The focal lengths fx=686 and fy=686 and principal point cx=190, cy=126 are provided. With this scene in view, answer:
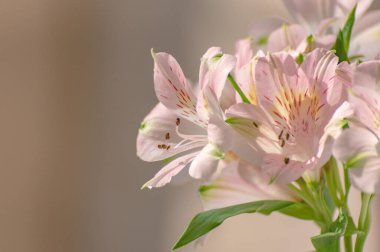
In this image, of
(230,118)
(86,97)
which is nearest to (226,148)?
(230,118)

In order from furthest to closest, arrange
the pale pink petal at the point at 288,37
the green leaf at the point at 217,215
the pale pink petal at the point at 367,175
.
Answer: the pale pink petal at the point at 288,37
the green leaf at the point at 217,215
the pale pink petal at the point at 367,175

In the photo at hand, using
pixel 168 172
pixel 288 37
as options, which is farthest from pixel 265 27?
pixel 168 172

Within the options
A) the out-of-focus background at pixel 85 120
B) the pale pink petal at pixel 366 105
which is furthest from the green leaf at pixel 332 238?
the out-of-focus background at pixel 85 120

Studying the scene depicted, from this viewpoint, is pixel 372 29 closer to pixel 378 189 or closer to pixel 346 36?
pixel 346 36

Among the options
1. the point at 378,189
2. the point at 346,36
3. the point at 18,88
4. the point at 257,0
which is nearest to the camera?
the point at 378,189

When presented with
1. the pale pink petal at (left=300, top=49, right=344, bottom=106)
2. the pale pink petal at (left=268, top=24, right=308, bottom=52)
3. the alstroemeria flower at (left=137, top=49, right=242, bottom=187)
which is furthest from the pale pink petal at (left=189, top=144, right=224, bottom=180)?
the pale pink petal at (left=268, top=24, right=308, bottom=52)

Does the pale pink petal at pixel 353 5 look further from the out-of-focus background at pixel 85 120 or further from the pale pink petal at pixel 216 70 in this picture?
the out-of-focus background at pixel 85 120

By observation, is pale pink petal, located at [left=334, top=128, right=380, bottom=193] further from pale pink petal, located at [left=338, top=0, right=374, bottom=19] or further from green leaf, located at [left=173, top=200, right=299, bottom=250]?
pale pink petal, located at [left=338, top=0, right=374, bottom=19]
